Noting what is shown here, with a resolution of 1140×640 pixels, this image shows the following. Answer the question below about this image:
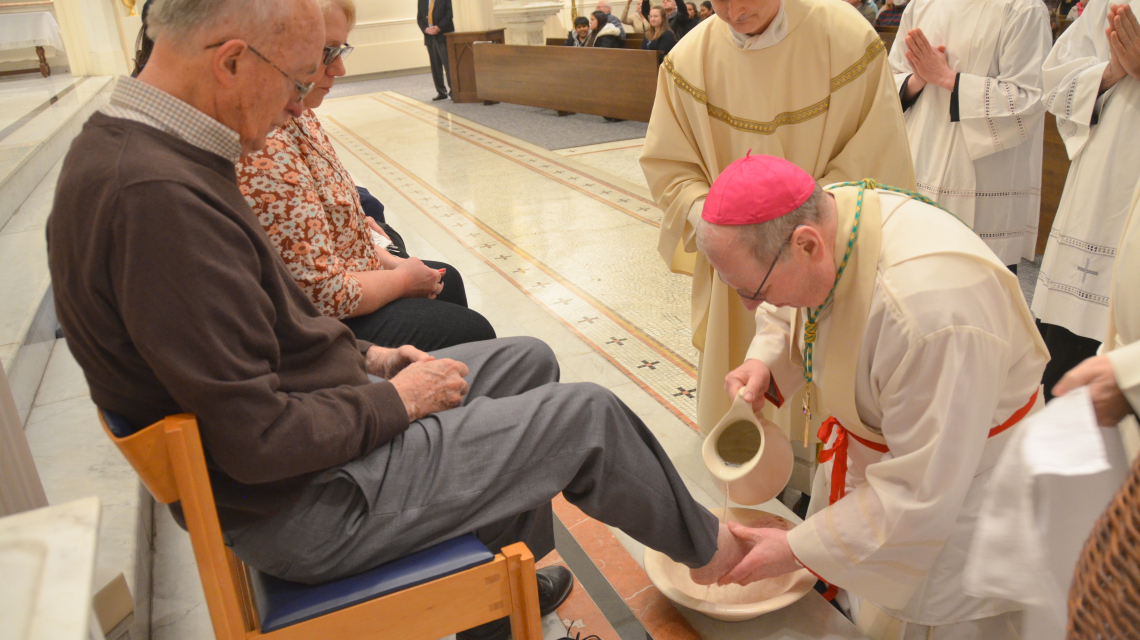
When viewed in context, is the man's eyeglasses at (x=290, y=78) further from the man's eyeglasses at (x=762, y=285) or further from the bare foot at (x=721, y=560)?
the bare foot at (x=721, y=560)

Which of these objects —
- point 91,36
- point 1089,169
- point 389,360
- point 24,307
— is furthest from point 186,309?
point 91,36

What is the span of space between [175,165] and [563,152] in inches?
280

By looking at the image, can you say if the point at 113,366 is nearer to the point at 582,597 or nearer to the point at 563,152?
the point at 582,597

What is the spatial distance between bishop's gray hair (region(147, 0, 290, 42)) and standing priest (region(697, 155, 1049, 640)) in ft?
2.91

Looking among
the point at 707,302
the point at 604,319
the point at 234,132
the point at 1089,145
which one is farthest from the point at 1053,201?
the point at 234,132

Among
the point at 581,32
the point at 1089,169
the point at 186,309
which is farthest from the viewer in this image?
the point at 581,32

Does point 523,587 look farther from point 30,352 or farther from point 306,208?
point 30,352

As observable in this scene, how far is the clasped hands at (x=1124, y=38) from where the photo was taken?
256cm

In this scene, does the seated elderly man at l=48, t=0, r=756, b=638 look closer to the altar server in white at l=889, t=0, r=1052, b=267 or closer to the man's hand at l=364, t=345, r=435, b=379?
the man's hand at l=364, t=345, r=435, b=379

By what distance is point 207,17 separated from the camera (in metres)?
1.34

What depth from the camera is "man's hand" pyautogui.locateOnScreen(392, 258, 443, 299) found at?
7.54 feet

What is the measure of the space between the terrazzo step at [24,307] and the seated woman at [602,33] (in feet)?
26.4

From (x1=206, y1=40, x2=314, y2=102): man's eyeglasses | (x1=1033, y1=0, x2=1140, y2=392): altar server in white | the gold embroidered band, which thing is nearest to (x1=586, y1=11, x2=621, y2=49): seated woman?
(x1=1033, y1=0, x2=1140, y2=392): altar server in white

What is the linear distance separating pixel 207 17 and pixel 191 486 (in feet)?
2.56
